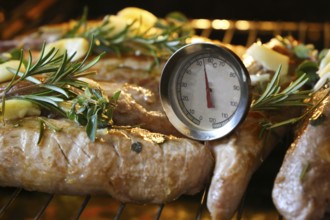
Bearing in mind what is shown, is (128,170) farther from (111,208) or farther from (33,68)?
(111,208)

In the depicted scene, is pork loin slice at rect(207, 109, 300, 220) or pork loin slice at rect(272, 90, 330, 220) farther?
pork loin slice at rect(207, 109, 300, 220)

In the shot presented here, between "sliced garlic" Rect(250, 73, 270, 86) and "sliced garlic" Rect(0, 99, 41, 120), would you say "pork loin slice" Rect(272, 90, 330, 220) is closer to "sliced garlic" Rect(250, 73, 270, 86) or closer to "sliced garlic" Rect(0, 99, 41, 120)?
"sliced garlic" Rect(250, 73, 270, 86)

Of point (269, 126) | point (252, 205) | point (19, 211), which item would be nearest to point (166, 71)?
point (269, 126)

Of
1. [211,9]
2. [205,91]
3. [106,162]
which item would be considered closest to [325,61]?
[205,91]

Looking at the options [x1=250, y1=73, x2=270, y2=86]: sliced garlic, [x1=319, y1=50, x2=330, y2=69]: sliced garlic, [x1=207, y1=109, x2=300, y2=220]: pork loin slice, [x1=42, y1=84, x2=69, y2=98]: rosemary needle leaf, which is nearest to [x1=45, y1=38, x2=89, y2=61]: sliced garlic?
[x1=42, y1=84, x2=69, y2=98]: rosemary needle leaf

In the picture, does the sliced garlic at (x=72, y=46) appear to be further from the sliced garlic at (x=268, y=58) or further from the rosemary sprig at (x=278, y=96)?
the rosemary sprig at (x=278, y=96)

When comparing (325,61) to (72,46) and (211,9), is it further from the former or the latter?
(211,9)

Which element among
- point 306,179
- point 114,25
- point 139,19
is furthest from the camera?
point 139,19
